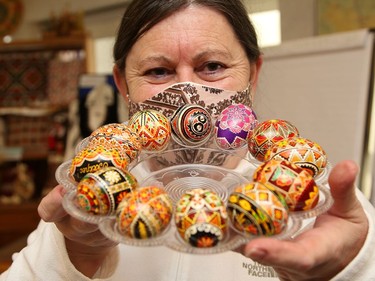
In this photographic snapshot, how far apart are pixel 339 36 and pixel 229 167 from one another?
1704 millimetres

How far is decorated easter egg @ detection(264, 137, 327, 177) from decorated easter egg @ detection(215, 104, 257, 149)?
179mm

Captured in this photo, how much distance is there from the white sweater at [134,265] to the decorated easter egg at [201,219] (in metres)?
0.36

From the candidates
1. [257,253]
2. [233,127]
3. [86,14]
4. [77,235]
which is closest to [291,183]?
[257,253]

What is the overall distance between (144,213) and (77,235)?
0.19 meters

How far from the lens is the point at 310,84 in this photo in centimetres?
246

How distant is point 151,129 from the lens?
1022mm

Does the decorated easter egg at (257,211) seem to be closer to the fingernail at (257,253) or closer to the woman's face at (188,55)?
the fingernail at (257,253)

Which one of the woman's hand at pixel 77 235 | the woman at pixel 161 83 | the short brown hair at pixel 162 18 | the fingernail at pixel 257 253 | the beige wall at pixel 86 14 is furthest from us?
the beige wall at pixel 86 14

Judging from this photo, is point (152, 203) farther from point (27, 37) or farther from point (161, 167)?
point (27, 37)

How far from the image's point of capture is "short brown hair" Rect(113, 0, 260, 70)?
3.78ft

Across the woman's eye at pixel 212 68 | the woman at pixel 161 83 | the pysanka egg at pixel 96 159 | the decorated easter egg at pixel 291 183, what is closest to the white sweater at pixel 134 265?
the woman at pixel 161 83

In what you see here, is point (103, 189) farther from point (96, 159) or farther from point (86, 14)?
point (86, 14)

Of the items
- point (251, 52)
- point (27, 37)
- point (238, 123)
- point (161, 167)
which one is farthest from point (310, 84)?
point (27, 37)

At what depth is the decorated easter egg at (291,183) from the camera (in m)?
0.72
